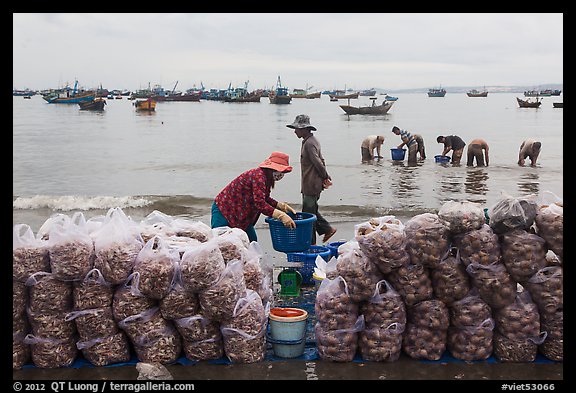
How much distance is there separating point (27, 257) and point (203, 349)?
1.49 meters

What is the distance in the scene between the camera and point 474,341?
455cm

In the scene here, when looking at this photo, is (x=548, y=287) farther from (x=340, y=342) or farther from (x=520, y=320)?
(x=340, y=342)

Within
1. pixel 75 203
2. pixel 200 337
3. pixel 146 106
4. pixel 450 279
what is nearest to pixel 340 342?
pixel 450 279

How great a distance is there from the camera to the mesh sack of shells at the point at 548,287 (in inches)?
177

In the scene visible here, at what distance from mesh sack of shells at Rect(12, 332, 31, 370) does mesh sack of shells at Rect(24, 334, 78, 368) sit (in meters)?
0.05

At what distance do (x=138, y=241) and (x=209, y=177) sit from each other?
17.5 m

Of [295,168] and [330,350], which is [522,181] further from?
[330,350]

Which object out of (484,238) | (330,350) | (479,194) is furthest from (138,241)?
(479,194)

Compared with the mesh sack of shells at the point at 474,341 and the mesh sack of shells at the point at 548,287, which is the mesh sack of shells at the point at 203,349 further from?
the mesh sack of shells at the point at 548,287

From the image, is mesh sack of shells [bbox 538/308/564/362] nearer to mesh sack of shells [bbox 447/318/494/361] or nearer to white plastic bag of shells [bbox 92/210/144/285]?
mesh sack of shells [bbox 447/318/494/361]

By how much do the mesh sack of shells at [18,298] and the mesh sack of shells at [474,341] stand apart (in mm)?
3313

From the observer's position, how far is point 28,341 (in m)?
4.46

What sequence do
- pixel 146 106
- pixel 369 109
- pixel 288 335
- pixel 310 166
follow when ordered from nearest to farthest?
pixel 288 335
pixel 310 166
pixel 369 109
pixel 146 106

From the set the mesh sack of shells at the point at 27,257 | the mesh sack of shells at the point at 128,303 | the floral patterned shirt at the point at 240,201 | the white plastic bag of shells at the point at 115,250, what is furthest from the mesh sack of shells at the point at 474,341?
the mesh sack of shells at the point at 27,257
